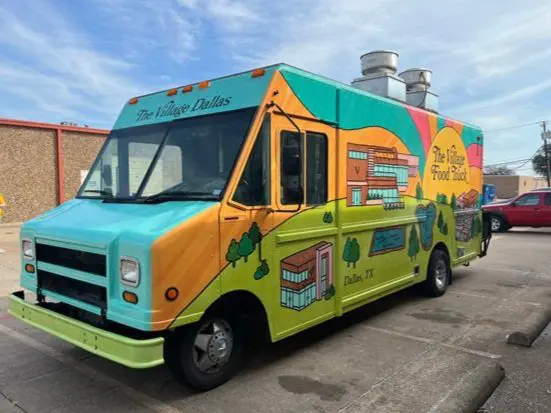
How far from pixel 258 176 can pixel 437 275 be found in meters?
4.57

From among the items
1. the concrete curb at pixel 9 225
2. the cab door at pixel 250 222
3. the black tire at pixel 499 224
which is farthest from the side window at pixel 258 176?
the black tire at pixel 499 224

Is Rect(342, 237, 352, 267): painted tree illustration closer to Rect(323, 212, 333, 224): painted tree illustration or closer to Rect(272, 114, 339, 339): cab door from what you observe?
Rect(272, 114, 339, 339): cab door

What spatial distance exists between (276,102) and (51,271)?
253cm

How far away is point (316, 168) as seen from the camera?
193 inches

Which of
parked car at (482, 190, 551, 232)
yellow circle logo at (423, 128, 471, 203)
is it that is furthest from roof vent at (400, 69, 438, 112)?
parked car at (482, 190, 551, 232)

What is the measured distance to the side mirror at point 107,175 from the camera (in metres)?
4.99

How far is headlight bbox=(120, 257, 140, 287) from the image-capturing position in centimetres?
347

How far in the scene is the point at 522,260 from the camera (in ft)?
38.2

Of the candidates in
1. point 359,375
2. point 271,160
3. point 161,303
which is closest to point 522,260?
point 359,375

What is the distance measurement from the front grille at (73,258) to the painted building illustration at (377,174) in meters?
2.77

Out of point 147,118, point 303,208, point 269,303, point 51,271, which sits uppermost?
point 147,118

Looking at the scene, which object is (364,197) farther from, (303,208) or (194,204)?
(194,204)

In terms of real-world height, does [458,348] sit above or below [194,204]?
below

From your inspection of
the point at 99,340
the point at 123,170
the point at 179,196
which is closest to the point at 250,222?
the point at 179,196
